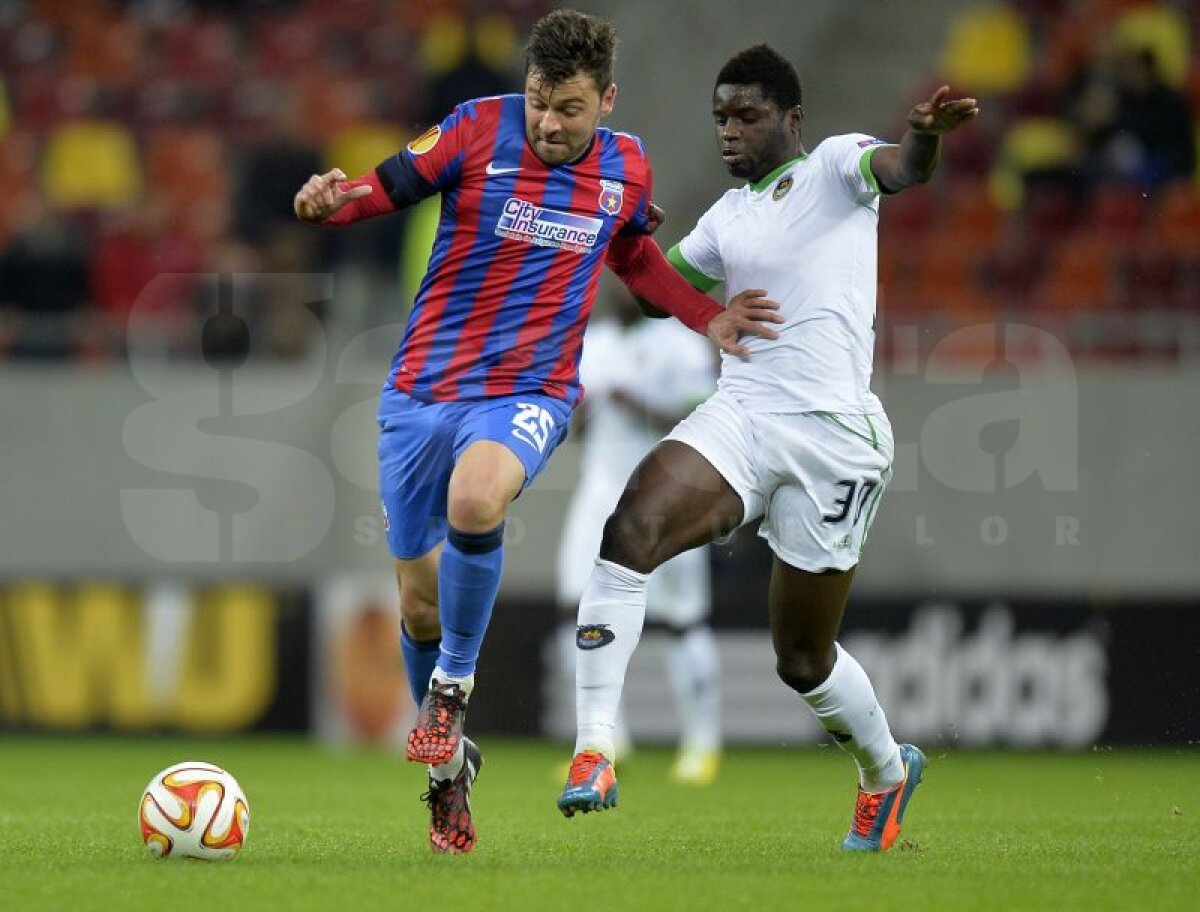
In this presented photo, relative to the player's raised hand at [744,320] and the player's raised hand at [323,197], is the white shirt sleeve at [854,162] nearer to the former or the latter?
the player's raised hand at [744,320]

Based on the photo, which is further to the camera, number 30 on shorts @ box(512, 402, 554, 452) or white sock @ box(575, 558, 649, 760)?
number 30 on shorts @ box(512, 402, 554, 452)

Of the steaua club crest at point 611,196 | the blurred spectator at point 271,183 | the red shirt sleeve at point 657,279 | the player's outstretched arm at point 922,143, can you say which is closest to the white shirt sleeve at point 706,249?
the red shirt sleeve at point 657,279

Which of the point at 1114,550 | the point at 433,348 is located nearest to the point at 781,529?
the point at 433,348

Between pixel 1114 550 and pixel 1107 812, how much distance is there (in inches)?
175

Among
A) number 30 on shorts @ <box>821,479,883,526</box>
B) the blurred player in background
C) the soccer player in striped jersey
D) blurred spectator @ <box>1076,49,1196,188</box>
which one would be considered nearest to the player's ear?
the soccer player in striped jersey

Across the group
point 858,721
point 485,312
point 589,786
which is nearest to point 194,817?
Answer: point 589,786

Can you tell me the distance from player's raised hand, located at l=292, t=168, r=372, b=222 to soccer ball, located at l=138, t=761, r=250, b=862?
1722mm

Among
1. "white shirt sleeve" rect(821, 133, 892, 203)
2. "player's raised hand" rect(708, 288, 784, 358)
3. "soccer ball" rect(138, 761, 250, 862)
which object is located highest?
"white shirt sleeve" rect(821, 133, 892, 203)

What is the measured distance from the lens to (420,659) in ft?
21.6

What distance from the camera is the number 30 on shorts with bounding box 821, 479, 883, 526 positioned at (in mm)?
6270

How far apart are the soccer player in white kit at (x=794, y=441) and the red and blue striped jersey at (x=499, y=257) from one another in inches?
19.1

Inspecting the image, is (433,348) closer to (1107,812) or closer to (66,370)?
(1107,812)

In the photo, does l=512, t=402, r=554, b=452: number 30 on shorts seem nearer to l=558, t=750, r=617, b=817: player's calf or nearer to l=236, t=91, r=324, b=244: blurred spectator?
l=558, t=750, r=617, b=817: player's calf

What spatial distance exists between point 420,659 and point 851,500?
1515 mm
